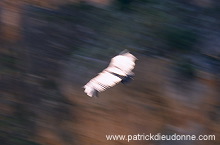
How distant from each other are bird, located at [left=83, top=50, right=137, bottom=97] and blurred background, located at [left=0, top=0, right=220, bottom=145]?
4.7 inches

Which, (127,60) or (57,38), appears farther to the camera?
(57,38)

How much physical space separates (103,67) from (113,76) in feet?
0.99

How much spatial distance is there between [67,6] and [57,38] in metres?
0.30

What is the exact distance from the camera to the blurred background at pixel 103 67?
4148mm

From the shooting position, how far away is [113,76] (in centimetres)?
404

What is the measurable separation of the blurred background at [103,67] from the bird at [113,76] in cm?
12

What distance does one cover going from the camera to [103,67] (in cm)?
432

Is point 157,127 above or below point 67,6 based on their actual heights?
below

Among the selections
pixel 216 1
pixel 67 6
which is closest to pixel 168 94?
pixel 216 1

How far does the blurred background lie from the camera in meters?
4.15

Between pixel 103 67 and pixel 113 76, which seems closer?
pixel 113 76

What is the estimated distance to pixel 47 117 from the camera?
179 inches

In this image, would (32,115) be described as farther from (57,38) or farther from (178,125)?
(178,125)

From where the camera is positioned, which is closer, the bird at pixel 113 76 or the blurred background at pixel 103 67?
the bird at pixel 113 76
